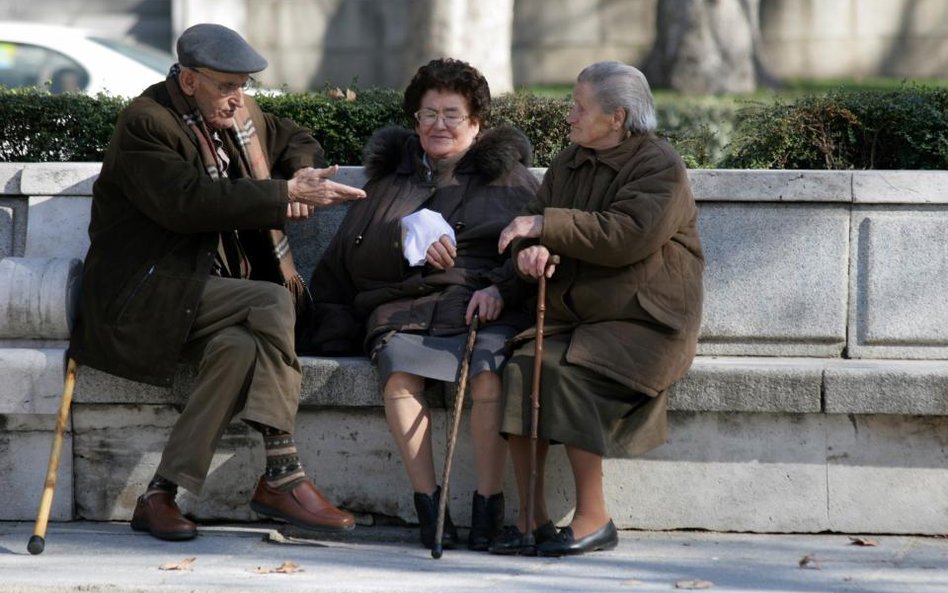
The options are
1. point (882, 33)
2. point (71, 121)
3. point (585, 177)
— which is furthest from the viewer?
point (882, 33)

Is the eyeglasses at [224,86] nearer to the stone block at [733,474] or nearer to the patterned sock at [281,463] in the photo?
the patterned sock at [281,463]

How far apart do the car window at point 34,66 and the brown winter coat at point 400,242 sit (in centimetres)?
594

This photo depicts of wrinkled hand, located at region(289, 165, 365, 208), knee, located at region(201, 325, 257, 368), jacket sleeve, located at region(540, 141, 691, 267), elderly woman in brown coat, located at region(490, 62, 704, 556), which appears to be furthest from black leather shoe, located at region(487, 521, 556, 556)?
wrinkled hand, located at region(289, 165, 365, 208)

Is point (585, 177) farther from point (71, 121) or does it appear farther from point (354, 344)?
point (71, 121)

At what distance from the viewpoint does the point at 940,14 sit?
1839 cm

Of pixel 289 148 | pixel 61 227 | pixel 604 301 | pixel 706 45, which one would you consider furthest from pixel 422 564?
pixel 706 45

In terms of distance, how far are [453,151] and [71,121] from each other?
1.79 m

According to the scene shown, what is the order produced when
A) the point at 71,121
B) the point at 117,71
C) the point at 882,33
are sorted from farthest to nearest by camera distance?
the point at 882,33 < the point at 117,71 < the point at 71,121

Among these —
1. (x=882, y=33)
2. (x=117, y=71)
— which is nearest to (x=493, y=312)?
(x=117, y=71)

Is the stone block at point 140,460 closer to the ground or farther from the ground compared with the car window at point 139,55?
closer to the ground

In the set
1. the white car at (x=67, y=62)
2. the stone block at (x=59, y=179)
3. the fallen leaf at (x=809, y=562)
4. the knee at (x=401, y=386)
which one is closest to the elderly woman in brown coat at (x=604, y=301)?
the knee at (x=401, y=386)

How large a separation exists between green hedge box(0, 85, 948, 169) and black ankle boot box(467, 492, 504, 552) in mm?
1807

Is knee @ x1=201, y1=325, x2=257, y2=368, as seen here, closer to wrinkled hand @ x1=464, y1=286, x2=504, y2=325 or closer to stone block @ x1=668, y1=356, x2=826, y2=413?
wrinkled hand @ x1=464, y1=286, x2=504, y2=325

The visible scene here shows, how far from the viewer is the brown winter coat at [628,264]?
17.6 feet
